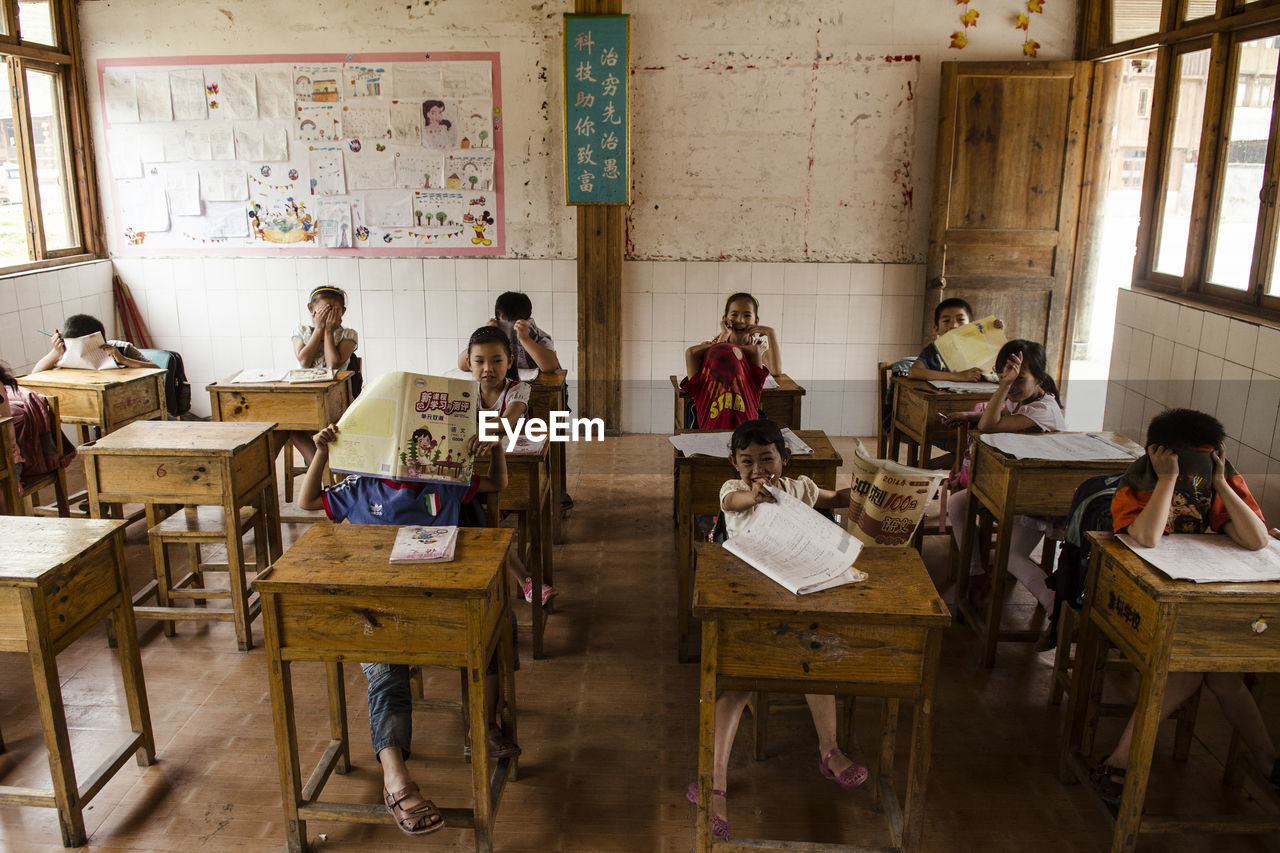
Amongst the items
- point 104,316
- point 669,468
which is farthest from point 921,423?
point 104,316

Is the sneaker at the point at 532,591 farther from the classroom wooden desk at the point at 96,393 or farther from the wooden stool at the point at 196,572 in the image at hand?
the classroom wooden desk at the point at 96,393

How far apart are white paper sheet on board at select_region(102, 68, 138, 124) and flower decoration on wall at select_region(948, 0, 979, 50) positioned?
17.5ft

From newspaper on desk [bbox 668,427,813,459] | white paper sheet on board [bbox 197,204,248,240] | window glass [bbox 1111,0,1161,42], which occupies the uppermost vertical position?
window glass [bbox 1111,0,1161,42]

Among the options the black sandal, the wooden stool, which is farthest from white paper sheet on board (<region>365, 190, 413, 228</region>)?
the black sandal

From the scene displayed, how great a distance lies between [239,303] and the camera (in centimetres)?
627

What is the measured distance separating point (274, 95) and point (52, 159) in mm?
1533

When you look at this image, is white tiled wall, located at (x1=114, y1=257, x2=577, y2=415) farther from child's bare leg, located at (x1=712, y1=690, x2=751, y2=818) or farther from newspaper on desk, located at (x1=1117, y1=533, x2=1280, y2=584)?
newspaper on desk, located at (x1=1117, y1=533, x2=1280, y2=584)

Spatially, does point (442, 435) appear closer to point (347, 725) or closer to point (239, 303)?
point (347, 725)

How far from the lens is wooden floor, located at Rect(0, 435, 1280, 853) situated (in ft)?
7.85

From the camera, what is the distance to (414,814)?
223cm

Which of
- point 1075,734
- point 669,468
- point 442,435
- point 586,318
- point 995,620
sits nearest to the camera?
point 442,435

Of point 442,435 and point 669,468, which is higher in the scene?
point 442,435

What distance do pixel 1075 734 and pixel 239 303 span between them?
18.8 ft

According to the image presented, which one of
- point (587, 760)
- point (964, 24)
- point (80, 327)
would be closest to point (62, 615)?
point (587, 760)
